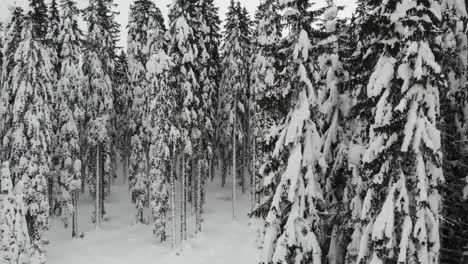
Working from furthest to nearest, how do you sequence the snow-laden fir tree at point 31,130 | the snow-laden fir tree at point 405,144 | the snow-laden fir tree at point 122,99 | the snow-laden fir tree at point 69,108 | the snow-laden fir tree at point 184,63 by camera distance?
1. the snow-laden fir tree at point 122,99
2. the snow-laden fir tree at point 69,108
3. the snow-laden fir tree at point 184,63
4. the snow-laden fir tree at point 31,130
5. the snow-laden fir tree at point 405,144

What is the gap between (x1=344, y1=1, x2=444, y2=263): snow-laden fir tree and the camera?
12539 millimetres

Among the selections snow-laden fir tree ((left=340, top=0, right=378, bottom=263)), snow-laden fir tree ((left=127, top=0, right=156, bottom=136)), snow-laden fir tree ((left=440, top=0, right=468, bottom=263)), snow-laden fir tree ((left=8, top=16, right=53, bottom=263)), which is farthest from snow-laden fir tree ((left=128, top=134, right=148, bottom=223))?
snow-laden fir tree ((left=440, top=0, right=468, bottom=263))

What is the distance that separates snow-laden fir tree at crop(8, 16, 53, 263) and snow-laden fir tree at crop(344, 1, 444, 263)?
876 inches

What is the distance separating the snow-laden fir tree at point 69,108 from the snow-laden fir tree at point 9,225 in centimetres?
886

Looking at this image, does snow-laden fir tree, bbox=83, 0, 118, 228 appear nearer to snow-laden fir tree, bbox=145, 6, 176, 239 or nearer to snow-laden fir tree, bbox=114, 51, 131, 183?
snow-laden fir tree, bbox=145, 6, 176, 239

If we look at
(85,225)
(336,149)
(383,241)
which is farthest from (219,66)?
(383,241)

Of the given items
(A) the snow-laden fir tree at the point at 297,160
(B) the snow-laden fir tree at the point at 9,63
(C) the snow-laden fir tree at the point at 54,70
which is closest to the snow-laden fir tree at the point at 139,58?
(C) the snow-laden fir tree at the point at 54,70

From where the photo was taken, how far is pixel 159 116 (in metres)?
31.4

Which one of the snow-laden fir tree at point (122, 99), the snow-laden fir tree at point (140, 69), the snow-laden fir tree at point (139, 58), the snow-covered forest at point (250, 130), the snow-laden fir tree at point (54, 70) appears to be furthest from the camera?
the snow-laden fir tree at point (122, 99)

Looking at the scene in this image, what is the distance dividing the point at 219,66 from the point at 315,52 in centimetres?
3385

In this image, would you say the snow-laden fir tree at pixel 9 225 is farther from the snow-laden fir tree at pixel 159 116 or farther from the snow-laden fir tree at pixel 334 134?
the snow-laden fir tree at pixel 334 134

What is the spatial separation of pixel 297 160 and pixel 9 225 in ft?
61.7

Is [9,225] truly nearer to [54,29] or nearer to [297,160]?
[297,160]

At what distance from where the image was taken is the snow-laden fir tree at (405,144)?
12539mm
